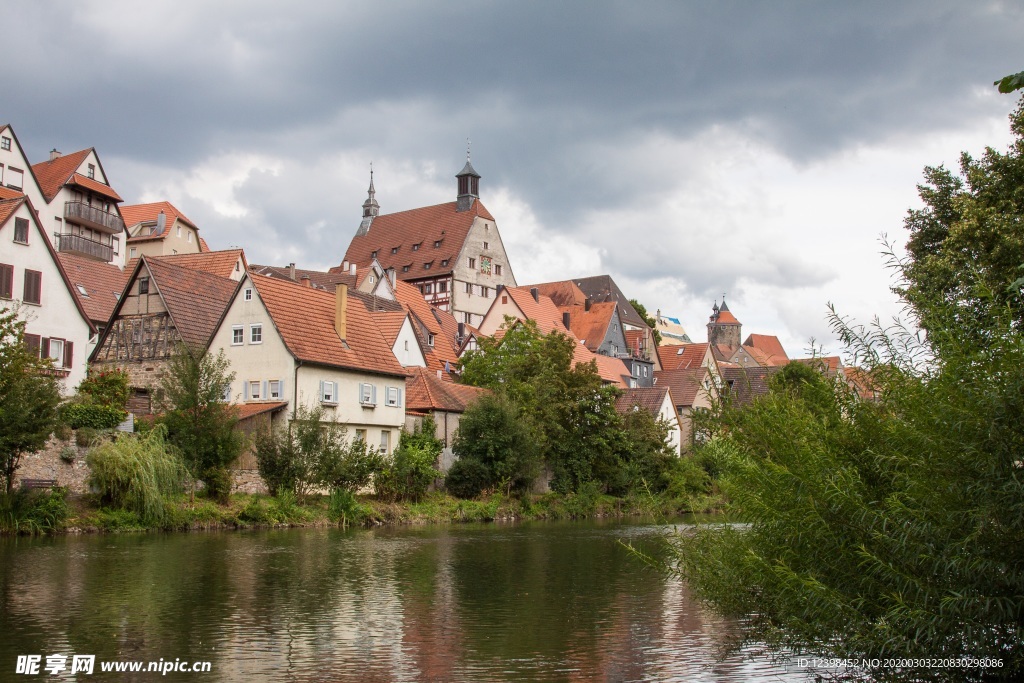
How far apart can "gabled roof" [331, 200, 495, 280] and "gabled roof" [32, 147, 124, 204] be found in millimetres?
35219

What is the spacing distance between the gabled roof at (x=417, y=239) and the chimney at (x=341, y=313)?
53583 mm

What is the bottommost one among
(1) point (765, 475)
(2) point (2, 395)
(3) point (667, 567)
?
(3) point (667, 567)

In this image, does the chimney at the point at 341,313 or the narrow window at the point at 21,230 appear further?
the chimney at the point at 341,313

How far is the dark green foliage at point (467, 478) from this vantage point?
50.7 metres

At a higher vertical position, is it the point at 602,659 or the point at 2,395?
the point at 2,395

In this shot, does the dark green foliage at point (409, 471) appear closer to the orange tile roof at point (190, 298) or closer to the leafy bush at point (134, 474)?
the orange tile roof at point (190, 298)

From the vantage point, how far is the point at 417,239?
11381 centimetres

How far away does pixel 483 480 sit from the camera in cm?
5125

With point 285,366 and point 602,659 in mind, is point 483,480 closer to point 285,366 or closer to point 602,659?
point 285,366

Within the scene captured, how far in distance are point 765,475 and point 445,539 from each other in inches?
977

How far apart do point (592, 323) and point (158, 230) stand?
149 feet

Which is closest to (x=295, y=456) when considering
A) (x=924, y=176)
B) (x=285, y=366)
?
(x=285, y=366)

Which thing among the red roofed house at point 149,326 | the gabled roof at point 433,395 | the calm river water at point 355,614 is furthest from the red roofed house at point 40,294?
the gabled roof at point 433,395

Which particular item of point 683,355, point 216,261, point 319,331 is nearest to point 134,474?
point 319,331
